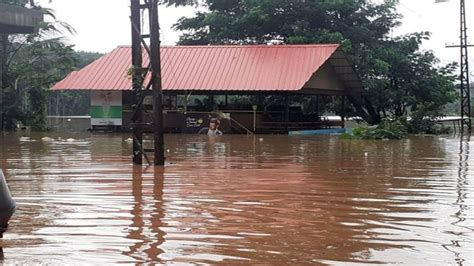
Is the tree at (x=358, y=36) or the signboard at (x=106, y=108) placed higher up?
the tree at (x=358, y=36)

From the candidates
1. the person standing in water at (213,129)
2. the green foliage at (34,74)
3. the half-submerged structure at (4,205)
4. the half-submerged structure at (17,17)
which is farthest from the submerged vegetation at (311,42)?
the half-submerged structure at (4,205)

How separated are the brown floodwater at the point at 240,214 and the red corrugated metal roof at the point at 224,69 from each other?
16.3 meters

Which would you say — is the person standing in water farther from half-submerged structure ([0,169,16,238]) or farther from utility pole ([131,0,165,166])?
half-submerged structure ([0,169,16,238])

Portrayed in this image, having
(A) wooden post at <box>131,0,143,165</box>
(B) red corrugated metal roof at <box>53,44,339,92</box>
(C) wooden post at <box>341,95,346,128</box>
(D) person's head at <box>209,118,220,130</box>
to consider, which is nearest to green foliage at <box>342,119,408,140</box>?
(B) red corrugated metal roof at <box>53,44,339,92</box>

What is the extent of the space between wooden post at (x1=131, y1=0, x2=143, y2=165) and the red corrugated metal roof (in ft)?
51.9

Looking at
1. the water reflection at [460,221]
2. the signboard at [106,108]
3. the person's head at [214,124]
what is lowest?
the water reflection at [460,221]

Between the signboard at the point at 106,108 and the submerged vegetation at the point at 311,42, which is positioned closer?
the signboard at the point at 106,108

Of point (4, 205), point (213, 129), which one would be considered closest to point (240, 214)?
point (4, 205)

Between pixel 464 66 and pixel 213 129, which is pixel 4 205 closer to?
pixel 213 129

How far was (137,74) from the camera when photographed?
11.4m

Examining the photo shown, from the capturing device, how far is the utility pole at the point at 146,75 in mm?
11141

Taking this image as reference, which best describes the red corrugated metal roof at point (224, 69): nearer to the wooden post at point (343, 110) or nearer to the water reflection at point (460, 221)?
the wooden post at point (343, 110)

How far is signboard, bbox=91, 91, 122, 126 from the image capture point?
98.6 ft

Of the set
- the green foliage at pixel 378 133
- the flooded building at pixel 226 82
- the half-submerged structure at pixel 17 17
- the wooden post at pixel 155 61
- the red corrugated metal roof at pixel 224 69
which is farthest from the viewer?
the flooded building at pixel 226 82
